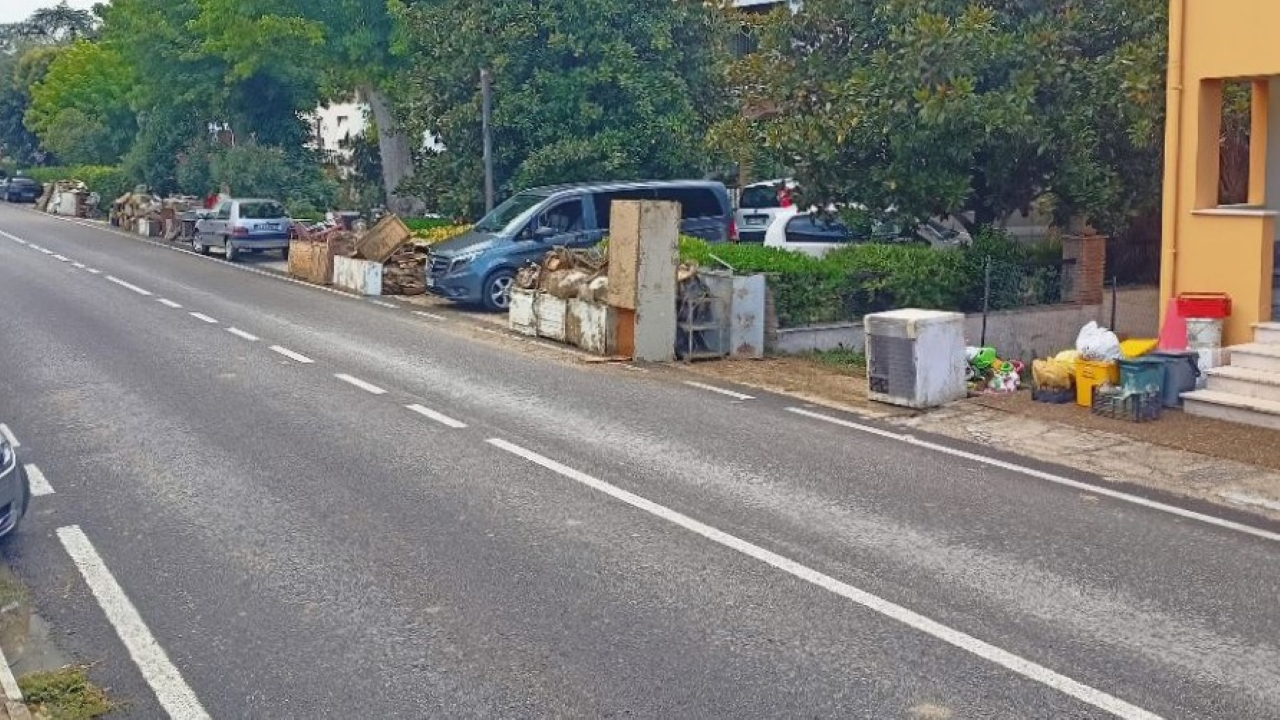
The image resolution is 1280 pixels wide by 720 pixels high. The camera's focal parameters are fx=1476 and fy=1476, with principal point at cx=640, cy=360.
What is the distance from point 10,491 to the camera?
8906mm

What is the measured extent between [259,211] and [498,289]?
44.9ft

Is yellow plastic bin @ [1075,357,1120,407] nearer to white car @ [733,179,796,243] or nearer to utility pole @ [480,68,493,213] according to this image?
white car @ [733,179,796,243]

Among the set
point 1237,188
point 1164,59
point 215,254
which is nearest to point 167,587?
point 1164,59

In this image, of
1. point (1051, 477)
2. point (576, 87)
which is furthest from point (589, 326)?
point (576, 87)

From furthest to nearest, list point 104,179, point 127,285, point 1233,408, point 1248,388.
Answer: point 104,179 < point 127,285 < point 1248,388 < point 1233,408

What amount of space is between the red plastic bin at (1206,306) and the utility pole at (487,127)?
51.3ft

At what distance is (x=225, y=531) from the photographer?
9406 mm

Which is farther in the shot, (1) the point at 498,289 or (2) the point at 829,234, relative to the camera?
(1) the point at 498,289

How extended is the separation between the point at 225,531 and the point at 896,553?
4.21 m

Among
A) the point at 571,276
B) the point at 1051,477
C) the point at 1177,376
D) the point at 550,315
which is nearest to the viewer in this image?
the point at 1051,477

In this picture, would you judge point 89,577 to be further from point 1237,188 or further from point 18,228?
point 18,228

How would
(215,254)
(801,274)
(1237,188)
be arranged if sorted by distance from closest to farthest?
(801,274)
(1237,188)
(215,254)

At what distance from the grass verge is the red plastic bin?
10970 mm

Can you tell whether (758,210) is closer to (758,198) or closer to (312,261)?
(758,198)
